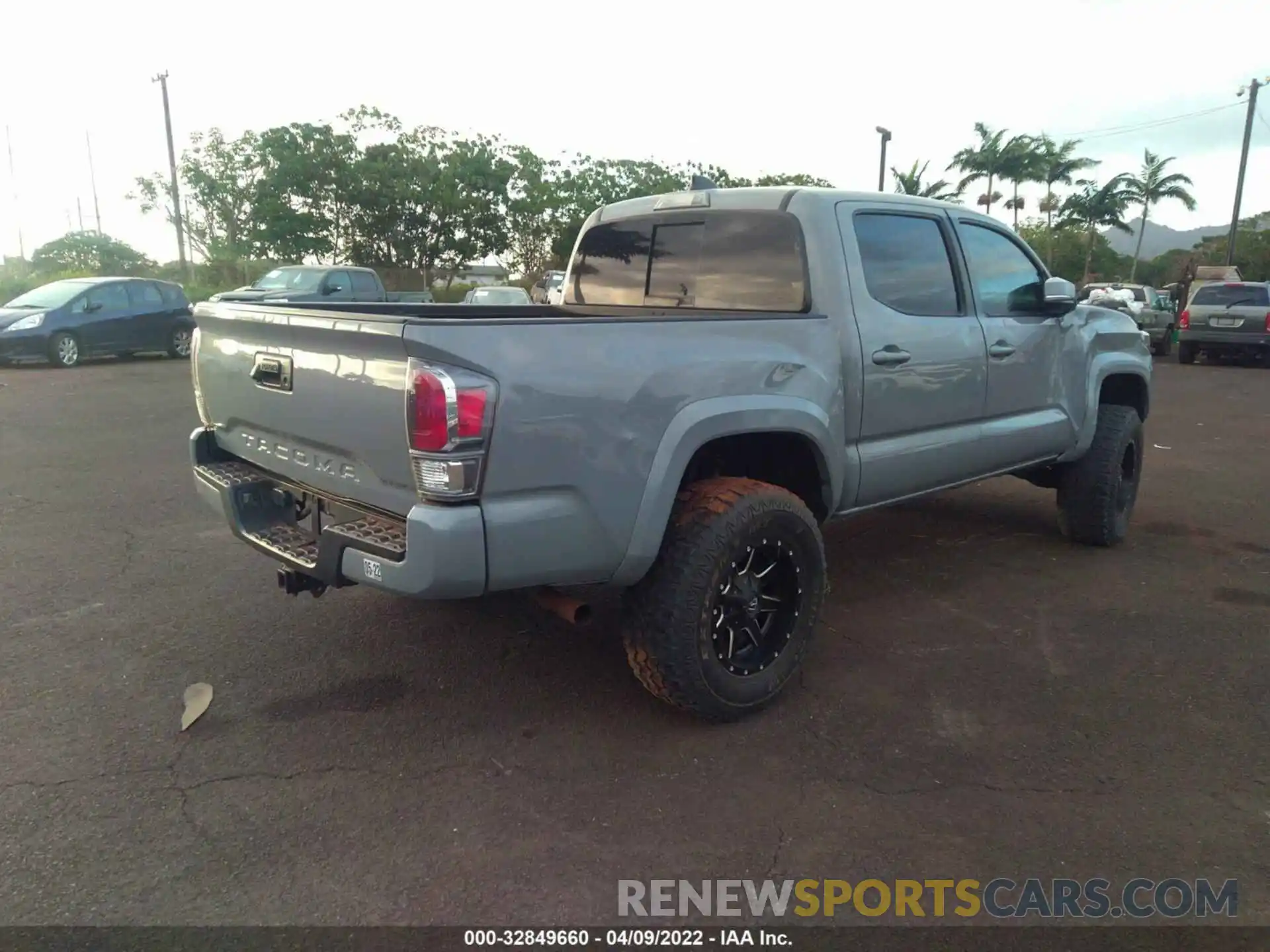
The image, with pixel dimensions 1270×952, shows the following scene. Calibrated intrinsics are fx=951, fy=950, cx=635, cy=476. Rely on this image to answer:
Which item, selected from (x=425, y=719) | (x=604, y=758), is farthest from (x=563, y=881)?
(x=425, y=719)

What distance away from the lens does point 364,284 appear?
17812 mm

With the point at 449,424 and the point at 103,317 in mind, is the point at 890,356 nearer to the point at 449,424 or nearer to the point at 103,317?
the point at 449,424

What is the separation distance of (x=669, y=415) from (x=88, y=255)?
178 ft

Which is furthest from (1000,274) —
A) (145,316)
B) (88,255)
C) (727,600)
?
(88,255)

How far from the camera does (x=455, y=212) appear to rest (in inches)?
1388

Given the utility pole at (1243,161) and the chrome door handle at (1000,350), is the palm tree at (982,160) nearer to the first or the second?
the utility pole at (1243,161)

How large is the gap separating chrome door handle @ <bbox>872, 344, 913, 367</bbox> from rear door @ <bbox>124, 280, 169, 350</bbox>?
15552 millimetres

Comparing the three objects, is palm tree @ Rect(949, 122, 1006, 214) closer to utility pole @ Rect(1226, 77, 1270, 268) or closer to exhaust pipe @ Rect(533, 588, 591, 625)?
utility pole @ Rect(1226, 77, 1270, 268)

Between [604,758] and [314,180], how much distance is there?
33922mm

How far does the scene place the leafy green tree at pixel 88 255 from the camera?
145ft

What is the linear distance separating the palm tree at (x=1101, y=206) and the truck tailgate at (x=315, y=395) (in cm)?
4299

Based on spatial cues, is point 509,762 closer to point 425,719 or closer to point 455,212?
point 425,719

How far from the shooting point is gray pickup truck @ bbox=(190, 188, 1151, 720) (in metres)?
2.75

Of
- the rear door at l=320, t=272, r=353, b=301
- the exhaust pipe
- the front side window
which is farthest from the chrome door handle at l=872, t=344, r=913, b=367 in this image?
the rear door at l=320, t=272, r=353, b=301
